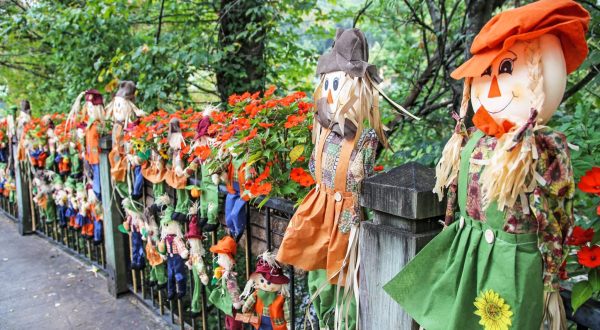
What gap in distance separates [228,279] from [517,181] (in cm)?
161

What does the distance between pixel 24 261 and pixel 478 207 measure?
503 cm

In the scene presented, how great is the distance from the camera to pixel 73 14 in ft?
16.4

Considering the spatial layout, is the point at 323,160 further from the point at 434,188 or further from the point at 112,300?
the point at 112,300

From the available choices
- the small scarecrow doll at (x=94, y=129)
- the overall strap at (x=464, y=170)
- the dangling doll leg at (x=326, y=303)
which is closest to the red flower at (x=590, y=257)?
the overall strap at (x=464, y=170)

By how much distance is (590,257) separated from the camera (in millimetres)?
1177

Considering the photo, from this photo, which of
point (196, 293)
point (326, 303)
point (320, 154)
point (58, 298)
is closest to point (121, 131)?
point (196, 293)

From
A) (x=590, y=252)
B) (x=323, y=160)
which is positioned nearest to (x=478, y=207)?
(x=590, y=252)

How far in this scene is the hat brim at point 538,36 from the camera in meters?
1.23

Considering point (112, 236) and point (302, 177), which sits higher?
point (302, 177)

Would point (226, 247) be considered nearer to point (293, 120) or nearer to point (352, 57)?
point (293, 120)

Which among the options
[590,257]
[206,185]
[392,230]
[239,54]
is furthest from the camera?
[239,54]

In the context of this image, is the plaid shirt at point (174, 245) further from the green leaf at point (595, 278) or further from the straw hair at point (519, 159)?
the green leaf at point (595, 278)

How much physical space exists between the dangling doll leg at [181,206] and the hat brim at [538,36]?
1.83m

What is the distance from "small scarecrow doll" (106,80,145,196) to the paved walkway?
3.13ft
